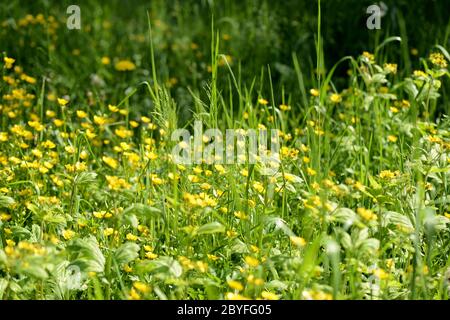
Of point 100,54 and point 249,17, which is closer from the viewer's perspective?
point 100,54

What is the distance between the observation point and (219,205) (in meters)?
2.72

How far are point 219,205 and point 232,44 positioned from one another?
2.21 metres

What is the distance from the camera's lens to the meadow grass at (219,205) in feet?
7.16

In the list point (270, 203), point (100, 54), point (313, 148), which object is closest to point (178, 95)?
point (100, 54)

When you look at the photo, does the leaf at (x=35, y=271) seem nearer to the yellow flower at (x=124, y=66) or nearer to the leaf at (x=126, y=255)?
the leaf at (x=126, y=255)

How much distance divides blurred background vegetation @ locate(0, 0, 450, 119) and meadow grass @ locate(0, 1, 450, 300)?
0.17 ft

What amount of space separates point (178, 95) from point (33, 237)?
1892 millimetres

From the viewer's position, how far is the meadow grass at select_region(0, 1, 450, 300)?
7.16ft

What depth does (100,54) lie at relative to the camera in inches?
187

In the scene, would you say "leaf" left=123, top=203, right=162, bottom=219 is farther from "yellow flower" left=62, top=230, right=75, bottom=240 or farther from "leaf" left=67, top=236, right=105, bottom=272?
"yellow flower" left=62, top=230, right=75, bottom=240

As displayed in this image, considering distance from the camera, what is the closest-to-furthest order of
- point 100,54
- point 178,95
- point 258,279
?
point 258,279, point 178,95, point 100,54

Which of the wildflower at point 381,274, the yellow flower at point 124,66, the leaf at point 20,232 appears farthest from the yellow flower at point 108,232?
the yellow flower at point 124,66

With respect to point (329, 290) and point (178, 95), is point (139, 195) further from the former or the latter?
point (178, 95)

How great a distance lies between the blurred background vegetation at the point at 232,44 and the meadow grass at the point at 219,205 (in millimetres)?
51
